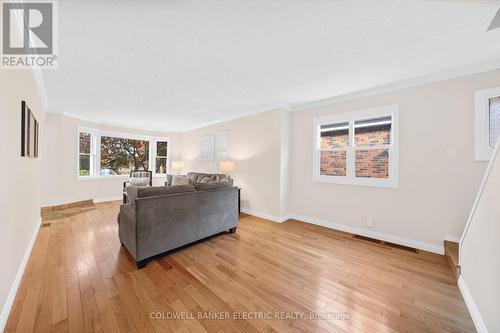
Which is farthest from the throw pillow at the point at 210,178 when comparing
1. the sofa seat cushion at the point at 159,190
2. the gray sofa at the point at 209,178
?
the sofa seat cushion at the point at 159,190

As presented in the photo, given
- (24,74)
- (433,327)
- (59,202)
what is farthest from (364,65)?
(59,202)

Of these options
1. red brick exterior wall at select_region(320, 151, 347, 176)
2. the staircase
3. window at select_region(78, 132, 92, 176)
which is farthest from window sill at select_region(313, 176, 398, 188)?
window at select_region(78, 132, 92, 176)

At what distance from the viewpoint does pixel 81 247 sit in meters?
2.51

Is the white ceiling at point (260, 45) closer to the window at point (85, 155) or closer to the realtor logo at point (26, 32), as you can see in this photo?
the realtor logo at point (26, 32)

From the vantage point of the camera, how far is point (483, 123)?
7.16 feet

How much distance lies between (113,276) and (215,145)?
380 cm

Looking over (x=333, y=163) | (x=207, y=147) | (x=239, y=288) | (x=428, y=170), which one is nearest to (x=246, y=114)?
(x=207, y=147)

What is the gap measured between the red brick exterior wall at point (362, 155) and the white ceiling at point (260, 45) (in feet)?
2.47

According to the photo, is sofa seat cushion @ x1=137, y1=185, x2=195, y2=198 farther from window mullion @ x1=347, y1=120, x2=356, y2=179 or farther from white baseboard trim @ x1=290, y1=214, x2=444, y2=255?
window mullion @ x1=347, y1=120, x2=356, y2=179

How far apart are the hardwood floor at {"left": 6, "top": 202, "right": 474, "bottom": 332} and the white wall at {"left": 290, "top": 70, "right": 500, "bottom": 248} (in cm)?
45

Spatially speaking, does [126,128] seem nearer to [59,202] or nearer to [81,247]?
[59,202]

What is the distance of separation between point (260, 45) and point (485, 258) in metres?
2.63

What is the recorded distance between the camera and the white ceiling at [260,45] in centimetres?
143

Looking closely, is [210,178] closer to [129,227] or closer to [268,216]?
[268,216]
